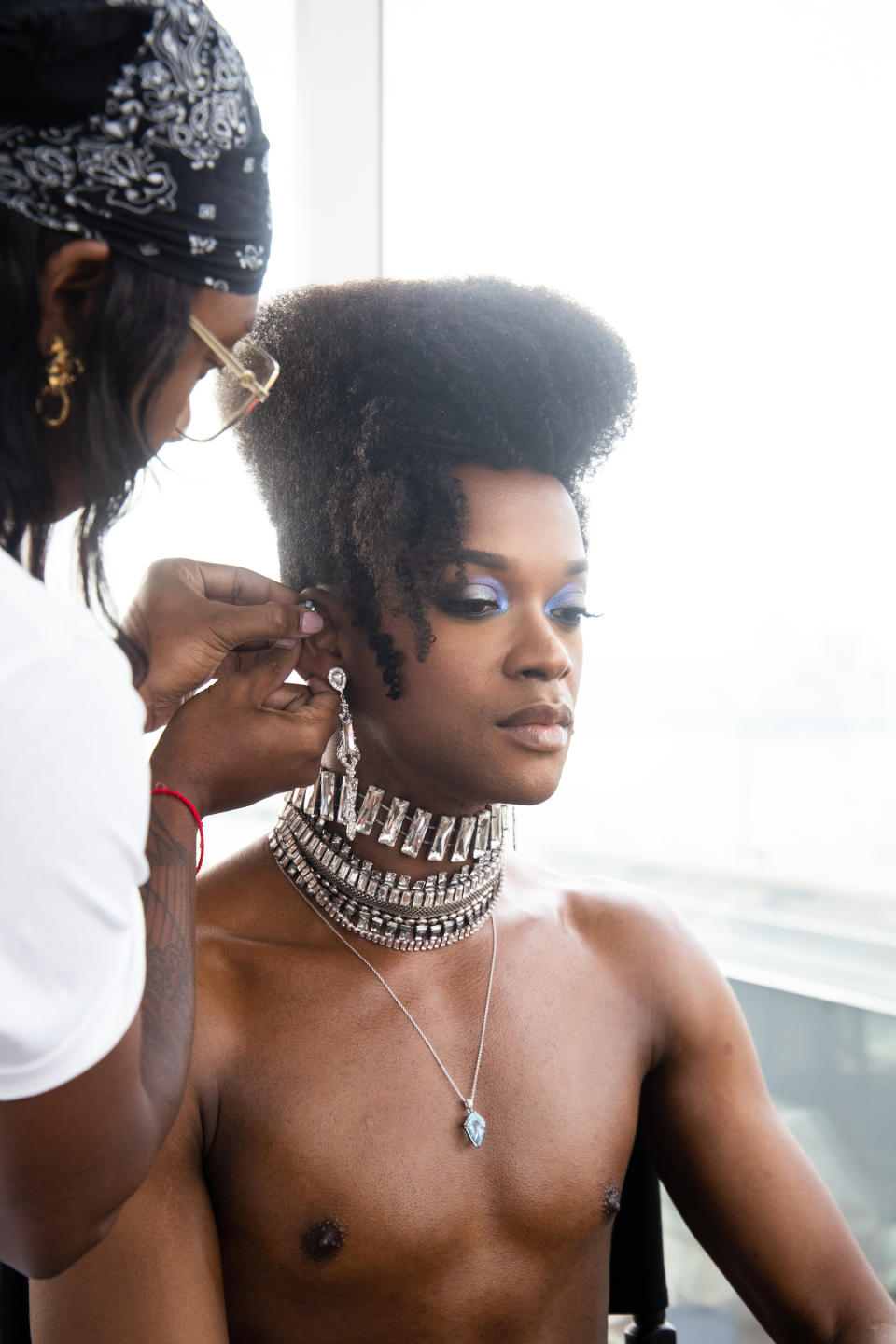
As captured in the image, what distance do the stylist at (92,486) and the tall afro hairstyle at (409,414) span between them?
0.31 m

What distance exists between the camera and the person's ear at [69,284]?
0.78 m

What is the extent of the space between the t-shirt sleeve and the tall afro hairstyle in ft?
2.04

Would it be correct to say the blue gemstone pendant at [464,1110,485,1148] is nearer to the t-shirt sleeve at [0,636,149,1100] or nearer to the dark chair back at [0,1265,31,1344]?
the dark chair back at [0,1265,31,1344]

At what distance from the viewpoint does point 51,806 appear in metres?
0.62

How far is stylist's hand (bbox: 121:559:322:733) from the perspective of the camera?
112cm

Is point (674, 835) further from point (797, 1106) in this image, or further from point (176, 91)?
point (176, 91)

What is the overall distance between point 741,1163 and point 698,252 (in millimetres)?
1371

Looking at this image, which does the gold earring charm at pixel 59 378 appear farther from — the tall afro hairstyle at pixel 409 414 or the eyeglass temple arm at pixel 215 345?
the tall afro hairstyle at pixel 409 414

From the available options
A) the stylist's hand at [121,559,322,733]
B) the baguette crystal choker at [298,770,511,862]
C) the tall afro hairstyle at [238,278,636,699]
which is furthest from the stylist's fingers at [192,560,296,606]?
the baguette crystal choker at [298,770,511,862]

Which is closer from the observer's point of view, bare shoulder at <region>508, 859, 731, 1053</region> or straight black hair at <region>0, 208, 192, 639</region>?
straight black hair at <region>0, 208, 192, 639</region>

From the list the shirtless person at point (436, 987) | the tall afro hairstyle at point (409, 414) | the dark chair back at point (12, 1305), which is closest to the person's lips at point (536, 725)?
the shirtless person at point (436, 987)

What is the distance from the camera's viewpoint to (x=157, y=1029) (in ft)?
2.92

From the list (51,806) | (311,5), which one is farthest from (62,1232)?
(311,5)

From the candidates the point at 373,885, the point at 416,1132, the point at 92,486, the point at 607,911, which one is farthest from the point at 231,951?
the point at 92,486
